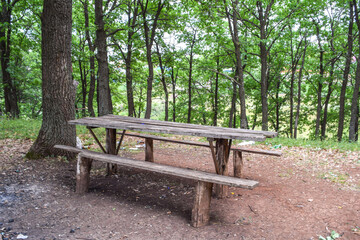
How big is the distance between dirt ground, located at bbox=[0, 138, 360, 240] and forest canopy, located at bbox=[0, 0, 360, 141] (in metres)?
4.94

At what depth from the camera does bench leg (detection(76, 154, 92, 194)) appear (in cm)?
407


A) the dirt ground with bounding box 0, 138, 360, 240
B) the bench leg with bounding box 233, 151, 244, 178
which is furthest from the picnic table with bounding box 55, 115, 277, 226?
the bench leg with bounding box 233, 151, 244, 178

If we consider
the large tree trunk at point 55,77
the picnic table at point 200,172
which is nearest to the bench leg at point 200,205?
the picnic table at point 200,172

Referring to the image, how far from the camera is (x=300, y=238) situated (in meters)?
2.86

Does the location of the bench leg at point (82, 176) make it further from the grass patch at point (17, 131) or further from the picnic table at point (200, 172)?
the grass patch at point (17, 131)

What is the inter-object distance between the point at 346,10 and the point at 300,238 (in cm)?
1384

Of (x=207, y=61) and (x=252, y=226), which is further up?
(x=207, y=61)

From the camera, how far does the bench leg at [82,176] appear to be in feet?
13.3

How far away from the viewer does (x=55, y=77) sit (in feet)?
16.7

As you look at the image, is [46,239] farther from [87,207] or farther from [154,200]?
[154,200]

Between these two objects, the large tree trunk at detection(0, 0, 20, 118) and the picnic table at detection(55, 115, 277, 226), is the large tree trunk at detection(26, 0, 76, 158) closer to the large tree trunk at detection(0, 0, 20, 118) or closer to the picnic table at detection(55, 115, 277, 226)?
the picnic table at detection(55, 115, 277, 226)

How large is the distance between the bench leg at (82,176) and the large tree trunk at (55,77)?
1.40 m

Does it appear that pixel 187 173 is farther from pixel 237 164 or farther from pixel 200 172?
pixel 237 164

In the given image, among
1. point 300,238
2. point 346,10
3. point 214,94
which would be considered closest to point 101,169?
point 300,238
